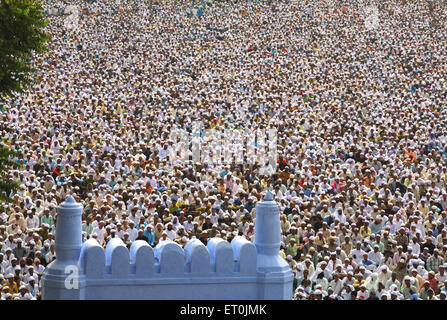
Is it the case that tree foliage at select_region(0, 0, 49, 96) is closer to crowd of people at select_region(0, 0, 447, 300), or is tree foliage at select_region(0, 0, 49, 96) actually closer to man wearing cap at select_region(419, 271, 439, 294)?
crowd of people at select_region(0, 0, 447, 300)

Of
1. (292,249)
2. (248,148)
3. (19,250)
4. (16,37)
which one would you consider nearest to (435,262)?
(292,249)

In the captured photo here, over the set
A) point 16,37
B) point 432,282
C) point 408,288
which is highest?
point 16,37

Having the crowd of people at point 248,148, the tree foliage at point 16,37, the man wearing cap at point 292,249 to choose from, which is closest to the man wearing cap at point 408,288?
the crowd of people at point 248,148

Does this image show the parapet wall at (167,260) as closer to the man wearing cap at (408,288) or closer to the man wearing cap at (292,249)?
the man wearing cap at (408,288)

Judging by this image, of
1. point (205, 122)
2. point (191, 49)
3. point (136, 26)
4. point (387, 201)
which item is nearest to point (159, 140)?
point (205, 122)

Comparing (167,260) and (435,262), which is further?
(435,262)

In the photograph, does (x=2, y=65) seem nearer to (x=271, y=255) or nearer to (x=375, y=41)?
(x=271, y=255)

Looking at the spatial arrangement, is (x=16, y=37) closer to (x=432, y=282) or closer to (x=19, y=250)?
(x=19, y=250)
